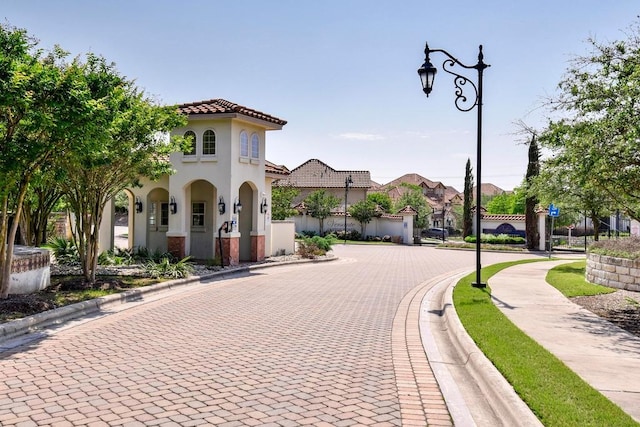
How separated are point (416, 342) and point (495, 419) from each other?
3.31 metres

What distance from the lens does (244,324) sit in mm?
9406

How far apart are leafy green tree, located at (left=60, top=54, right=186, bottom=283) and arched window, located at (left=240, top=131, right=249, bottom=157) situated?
16.8 ft

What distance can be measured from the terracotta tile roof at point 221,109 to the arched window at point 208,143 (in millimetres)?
913

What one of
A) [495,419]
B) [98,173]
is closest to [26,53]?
[98,173]

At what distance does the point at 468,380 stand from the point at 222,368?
10.1 ft

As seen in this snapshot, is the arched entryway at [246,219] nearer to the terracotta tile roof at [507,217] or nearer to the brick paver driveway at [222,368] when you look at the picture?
the brick paver driveway at [222,368]

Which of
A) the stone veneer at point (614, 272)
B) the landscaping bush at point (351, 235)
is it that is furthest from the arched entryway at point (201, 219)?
the landscaping bush at point (351, 235)

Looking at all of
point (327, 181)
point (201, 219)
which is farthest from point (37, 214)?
point (327, 181)

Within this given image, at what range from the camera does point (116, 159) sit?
43.1 ft

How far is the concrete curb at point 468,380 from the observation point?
4.93 metres

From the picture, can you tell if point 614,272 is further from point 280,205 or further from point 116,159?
point 280,205

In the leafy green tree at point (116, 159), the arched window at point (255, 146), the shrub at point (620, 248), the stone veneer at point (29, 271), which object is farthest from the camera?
the arched window at point (255, 146)

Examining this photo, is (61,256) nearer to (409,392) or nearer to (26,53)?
(26,53)

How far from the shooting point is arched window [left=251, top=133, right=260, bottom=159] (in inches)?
826
